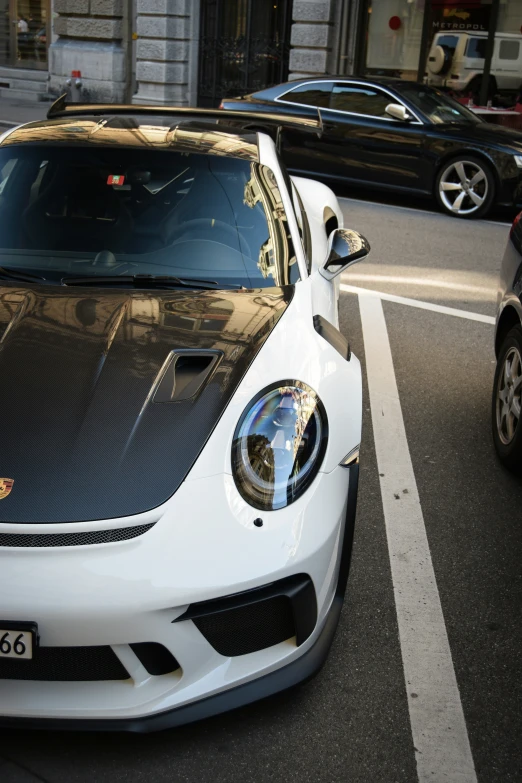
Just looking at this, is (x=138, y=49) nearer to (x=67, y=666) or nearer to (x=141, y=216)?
(x=141, y=216)

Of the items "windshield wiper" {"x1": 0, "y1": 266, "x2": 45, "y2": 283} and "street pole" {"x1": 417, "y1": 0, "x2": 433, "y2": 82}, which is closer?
"windshield wiper" {"x1": 0, "y1": 266, "x2": 45, "y2": 283}

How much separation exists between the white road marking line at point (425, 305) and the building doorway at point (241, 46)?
43.7 feet

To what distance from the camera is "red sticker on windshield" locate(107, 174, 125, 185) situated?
393 cm

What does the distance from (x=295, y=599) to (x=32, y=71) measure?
886 inches

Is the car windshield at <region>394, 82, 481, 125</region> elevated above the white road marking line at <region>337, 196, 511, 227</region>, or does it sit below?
above

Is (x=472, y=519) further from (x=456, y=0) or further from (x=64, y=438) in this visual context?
(x=456, y=0)

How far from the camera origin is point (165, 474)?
250 centimetres

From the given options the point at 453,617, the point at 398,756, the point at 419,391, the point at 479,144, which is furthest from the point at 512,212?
the point at 398,756

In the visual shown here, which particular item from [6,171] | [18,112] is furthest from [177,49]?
[6,171]

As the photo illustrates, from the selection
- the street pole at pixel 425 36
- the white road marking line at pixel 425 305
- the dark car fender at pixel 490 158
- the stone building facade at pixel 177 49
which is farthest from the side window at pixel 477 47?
the white road marking line at pixel 425 305

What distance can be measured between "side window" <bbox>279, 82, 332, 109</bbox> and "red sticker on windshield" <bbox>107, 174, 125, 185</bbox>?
8.62 metres

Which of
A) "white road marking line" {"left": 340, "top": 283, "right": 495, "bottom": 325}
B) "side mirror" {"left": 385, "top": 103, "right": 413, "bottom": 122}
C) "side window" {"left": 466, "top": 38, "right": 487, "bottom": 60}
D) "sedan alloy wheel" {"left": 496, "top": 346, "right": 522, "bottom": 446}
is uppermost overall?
"side window" {"left": 466, "top": 38, "right": 487, "bottom": 60}

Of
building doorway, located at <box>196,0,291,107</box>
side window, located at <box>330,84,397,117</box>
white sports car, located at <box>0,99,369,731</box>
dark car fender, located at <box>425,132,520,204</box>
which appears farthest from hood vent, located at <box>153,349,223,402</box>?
building doorway, located at <box>196,0,291,107</box>

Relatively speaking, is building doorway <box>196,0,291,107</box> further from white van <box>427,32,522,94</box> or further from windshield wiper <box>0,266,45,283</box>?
windshield wiper <box>0,266,45,283</box>
